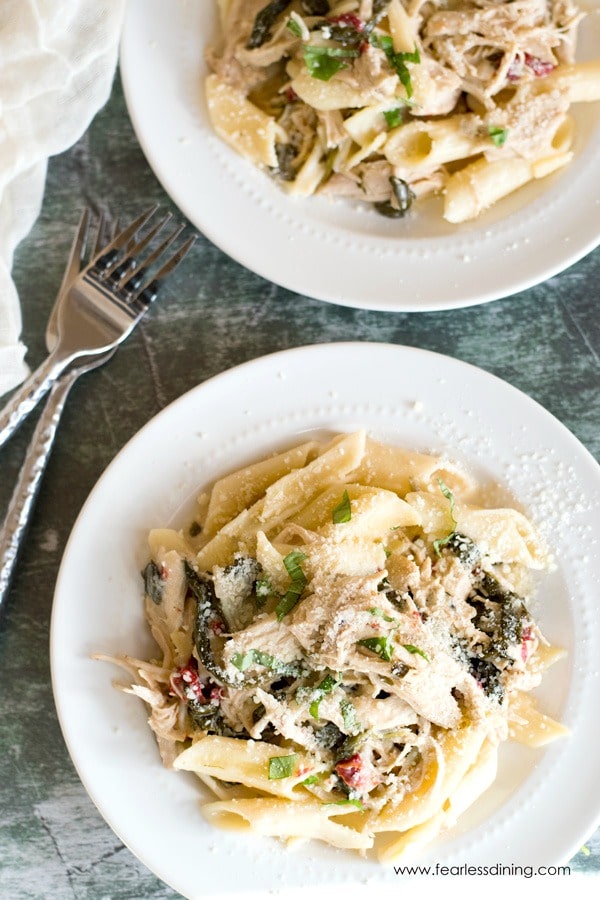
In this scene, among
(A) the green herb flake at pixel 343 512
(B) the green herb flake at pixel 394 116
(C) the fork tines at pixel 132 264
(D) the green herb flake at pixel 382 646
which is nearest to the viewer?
(D) the green herb flake at pixel 382 646

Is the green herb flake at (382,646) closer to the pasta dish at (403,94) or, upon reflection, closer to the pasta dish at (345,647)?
the pasta dish at (345,647)

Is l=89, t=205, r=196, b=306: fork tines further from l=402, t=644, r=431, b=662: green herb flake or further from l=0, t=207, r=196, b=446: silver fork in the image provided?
l=402, t=644, r=431, b=662: green herb flake

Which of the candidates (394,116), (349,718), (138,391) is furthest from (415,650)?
(394,116)

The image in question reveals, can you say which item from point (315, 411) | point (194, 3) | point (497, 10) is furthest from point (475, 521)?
point (194, 3)

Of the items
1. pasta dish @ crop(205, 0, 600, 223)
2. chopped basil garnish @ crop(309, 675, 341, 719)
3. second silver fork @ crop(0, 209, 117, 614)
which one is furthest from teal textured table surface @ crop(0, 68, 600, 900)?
chopped basil garnish @ crop(309, 675, 341, 719)

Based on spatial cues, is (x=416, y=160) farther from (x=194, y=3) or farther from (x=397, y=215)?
(x=194, y=3)

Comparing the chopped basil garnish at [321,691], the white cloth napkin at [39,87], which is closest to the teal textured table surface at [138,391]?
the white cloth napkin at [39,87]

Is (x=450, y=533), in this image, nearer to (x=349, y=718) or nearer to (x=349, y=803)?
(x=349, y=718)
